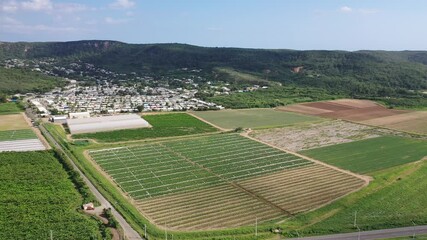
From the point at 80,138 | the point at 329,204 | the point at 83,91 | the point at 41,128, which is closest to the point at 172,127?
the point at 80,138

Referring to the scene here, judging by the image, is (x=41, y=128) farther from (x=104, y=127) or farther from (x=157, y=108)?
(x=157, y=108)

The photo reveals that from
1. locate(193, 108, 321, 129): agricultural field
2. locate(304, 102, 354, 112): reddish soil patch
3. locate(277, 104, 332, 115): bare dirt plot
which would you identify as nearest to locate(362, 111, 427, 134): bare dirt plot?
locate(193, 108, 321, 129): agricultural field

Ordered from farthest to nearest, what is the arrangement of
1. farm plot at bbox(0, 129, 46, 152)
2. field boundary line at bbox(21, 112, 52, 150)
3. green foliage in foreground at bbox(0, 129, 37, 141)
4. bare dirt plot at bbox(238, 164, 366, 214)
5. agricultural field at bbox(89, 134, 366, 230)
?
green foliage in foreground at bbox(0, 129, 37, 141)
field boundary line at bbox(21, 112, 52, 150)
farm plot at bbox(0, 129, 46, 152)
bare dirt plot at bbox(238, 164, 366, 214)
agricultural field at bbox(89, 134, 366, 230)

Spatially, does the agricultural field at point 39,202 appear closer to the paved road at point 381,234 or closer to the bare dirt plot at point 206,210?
the bare dirt plot at point 206,210

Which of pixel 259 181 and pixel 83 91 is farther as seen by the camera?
pixel 83 91

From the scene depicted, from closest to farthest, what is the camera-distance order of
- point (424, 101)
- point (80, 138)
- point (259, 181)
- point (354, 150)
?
point (259, 181) < point (354, 150) < point (80, 138) < point (424, 101)

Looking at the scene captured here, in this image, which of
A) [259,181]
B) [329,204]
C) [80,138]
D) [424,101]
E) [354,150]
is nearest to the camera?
[329,204]

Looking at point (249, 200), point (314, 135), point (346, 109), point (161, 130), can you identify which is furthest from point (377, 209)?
point (346, 109)

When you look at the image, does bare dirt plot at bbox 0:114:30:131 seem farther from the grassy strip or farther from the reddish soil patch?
the reddish soil patch
